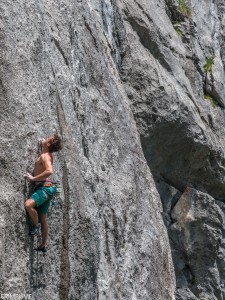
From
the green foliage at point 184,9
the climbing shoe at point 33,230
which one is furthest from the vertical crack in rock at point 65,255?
the green foliage at point 184,9

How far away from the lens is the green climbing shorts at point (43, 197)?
9.25m

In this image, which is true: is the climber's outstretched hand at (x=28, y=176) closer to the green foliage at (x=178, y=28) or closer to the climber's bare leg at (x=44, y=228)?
the climber's bare leg at (x=44, y=228)

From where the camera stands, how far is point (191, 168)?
62.8 feet

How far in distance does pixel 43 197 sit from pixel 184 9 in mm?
14552

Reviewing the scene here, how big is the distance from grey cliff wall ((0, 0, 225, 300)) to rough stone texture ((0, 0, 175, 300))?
0.09 ft

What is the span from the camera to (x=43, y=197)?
30.3 ft

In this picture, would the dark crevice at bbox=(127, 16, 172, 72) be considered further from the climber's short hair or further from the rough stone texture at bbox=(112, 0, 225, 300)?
the climber's short hair

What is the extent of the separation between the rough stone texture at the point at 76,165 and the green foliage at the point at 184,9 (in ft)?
23.9

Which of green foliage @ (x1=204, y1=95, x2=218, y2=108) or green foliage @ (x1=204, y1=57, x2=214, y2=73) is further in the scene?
green foliage @ (x1=204, y1=57, x2=214, y2=73)

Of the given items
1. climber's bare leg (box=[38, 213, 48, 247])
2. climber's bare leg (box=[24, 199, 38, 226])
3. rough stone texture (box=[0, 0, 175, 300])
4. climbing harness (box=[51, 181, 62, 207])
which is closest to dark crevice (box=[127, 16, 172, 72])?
rough stone texture (box=[0, 0, 175, 300])

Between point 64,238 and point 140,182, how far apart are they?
3.98 meters

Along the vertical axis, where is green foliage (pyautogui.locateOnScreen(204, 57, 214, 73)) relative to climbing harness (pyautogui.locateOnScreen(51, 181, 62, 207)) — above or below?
above

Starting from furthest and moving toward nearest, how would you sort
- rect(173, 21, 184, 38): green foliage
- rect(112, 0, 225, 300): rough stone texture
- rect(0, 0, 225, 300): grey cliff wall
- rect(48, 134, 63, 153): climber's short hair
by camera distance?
rect(173, 21, 184, 38): green foliage < rect(112, 0, 225, 300): rough stone texture < rect(0, 0, 225, 300): grey cliff wall < rect(48, 134, 63, 153): climber's short hair

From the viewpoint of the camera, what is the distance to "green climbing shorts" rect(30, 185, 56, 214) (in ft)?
30.3
